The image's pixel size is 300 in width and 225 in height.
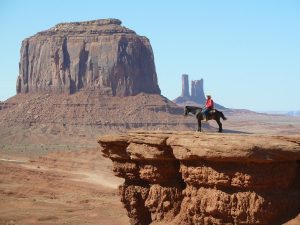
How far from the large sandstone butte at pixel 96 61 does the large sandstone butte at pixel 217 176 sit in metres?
90.1

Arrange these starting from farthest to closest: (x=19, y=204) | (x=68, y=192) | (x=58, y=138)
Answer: (x=58, y=138)
(x=68, y=192)
(x=19, y=204)

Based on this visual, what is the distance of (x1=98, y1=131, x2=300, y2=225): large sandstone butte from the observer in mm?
14297

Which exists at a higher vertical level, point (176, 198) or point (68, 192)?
point (176, 198)

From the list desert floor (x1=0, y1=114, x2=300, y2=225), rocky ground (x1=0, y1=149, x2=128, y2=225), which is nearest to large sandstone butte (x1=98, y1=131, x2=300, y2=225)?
desert floor (x1=0, y1=114, x2=300, y2=225)

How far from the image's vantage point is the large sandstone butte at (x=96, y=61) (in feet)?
355

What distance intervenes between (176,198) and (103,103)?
286ft

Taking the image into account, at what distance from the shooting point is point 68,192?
44156 millimetres

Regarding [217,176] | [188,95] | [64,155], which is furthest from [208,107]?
[188,95]

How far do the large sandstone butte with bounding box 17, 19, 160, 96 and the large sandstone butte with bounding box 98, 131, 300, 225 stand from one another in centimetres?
9006

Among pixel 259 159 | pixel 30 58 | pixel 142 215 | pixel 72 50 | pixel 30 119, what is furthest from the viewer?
pixel 30 58

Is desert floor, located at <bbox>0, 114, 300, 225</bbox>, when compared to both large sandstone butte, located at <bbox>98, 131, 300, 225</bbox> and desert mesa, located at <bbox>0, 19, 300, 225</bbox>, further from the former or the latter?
large sandstone butte, located at <bbox>98, 131, 300, 225</bbox>

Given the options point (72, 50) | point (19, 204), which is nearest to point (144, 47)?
point (72, 50)

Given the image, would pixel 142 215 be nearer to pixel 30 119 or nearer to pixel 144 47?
pixel 30 119

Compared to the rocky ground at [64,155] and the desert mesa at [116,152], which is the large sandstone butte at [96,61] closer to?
the desert mesa at [116,152]
